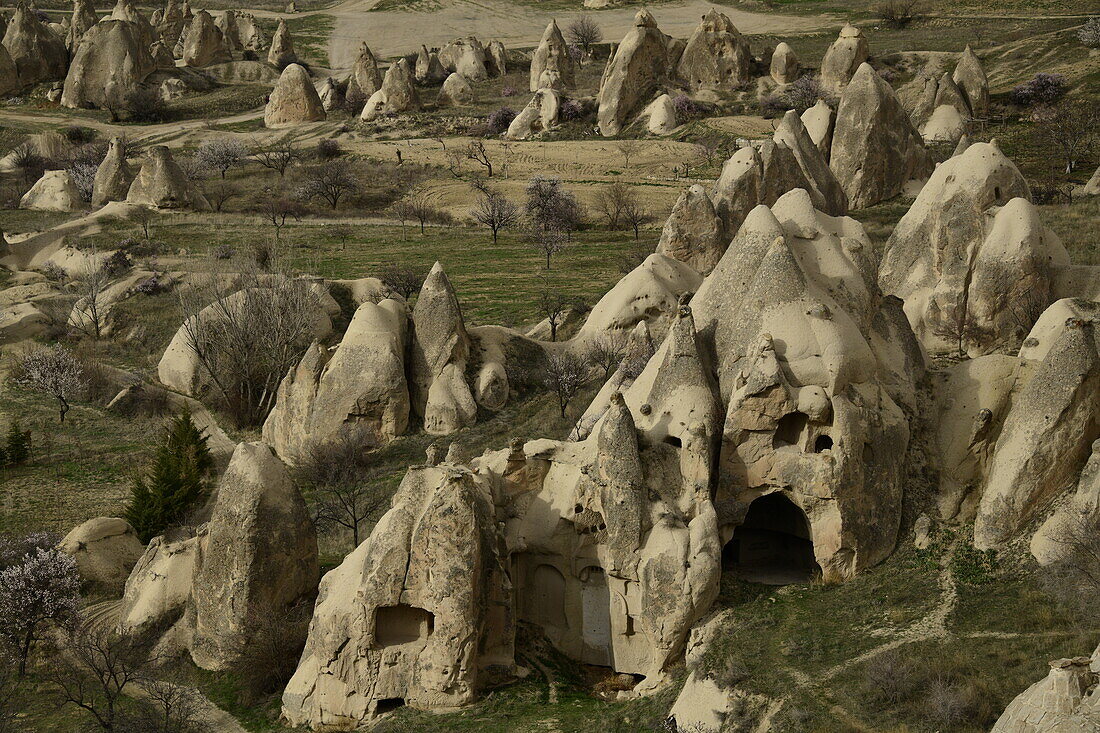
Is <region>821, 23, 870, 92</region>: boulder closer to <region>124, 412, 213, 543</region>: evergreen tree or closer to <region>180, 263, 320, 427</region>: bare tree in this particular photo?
<region>180, 263, 320, 427</region>: bare tree

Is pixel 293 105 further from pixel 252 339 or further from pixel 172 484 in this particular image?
pixel 172 484

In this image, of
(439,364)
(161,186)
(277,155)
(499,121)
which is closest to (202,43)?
(277,155)

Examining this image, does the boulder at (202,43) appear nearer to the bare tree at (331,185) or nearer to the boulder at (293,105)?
the boulder at (293,105)

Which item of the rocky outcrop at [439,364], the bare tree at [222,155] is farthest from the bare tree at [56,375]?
the bare tree at [222,155]

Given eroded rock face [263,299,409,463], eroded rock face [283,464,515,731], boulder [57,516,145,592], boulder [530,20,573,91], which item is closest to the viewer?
eroded rock face [283,464,515,731]

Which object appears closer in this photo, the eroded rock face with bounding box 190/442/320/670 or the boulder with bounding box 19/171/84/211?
the eroded rock face with bounding box 190/442/320/670

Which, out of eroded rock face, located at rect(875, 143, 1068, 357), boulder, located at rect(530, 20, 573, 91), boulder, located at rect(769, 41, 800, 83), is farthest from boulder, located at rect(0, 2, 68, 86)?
eroded rock face, located at rect(875, 143, 1068, 357)
